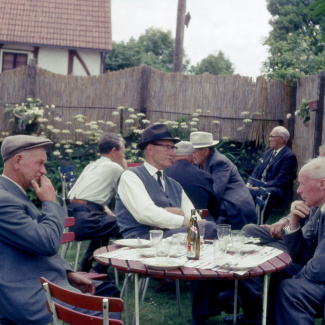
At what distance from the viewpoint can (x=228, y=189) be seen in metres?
6.21

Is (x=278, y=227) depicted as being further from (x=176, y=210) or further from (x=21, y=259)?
(x=21, y=259)

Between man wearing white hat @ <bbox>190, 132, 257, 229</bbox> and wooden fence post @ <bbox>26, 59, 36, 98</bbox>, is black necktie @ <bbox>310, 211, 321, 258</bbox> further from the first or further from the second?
wooden fence post @ <bbox>26, 59, 36, 98</bbox>

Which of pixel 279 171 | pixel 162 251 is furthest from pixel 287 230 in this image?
pixel 279 171

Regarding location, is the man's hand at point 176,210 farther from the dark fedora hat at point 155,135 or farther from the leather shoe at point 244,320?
the leather shoe at point 244,320

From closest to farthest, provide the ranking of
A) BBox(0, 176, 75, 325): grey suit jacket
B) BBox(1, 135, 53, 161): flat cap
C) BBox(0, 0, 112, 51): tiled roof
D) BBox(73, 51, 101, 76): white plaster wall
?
BBox(0, 176, 75, 325): grey suit jacket
BBox(1, 135, 53, 161): flat cap
BBox(0, 0, 112, 51): tiled roof
BBox(73, 51, 101, 76): white plaster wall

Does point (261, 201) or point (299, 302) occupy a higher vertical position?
point (261, 201)

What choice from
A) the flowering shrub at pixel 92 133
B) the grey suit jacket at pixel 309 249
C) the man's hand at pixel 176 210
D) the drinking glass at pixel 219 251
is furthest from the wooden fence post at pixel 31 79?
the drinking glass at pixel 219 251

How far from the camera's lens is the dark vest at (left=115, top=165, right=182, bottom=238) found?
424 cm

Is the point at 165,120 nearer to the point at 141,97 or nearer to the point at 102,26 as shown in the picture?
the point at 141,97

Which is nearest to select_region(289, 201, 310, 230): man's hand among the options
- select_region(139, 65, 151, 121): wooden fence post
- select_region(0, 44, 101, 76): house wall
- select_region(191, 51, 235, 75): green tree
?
select_region(139, 65, 151, 121): wooden fence post

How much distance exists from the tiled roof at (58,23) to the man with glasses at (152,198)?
14.7 m

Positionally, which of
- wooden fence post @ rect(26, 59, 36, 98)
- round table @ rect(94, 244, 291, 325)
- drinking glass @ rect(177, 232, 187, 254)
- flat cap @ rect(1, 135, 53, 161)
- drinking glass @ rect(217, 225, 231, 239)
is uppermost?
wooden fence post @ rect(26, 59, 36, 98)

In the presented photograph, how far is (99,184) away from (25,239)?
9.55 feet

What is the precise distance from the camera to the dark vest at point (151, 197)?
424cm
